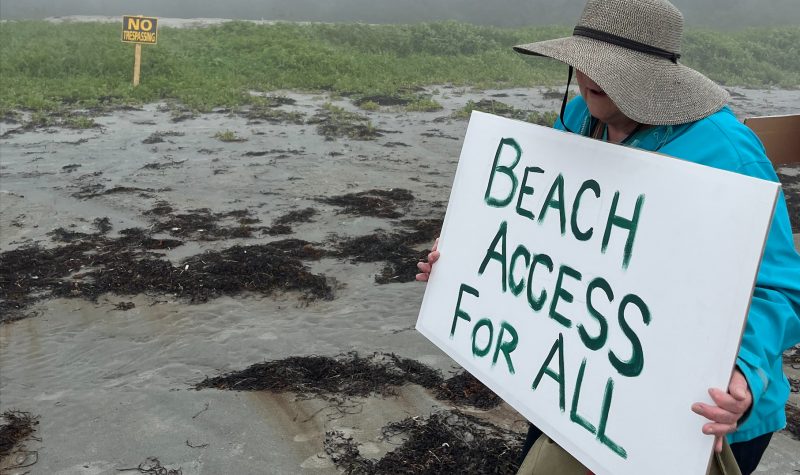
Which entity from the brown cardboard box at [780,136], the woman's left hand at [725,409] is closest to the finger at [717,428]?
the woman's left hand at [725,409]

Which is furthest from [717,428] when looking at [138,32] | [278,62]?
[278,62]

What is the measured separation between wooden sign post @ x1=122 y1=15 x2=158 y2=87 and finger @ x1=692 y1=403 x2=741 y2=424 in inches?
674

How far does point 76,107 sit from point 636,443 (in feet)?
49.1

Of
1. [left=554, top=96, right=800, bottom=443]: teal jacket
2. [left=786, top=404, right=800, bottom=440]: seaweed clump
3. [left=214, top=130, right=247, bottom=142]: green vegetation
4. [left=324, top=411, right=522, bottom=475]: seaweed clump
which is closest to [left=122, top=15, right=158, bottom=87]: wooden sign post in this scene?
[left=214, top=130, right=247, bottom=142]: green vegetation

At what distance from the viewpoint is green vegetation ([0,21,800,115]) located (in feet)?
52.8

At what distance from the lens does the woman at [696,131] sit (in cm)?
148

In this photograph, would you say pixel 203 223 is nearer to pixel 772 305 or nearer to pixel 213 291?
pixel 213 291

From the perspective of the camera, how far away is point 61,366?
479 centimetres

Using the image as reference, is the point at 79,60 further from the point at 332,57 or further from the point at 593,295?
the point at 593,295

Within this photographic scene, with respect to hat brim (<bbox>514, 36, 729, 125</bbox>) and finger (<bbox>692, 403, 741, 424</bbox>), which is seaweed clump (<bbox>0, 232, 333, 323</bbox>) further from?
finger (<bbox>692, 403, 741, 424</bbox>)

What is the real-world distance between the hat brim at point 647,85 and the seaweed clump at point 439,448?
213 cm

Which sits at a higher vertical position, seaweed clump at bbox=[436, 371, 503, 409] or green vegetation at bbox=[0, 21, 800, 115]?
green vegetation at bbox=[0, 21, 800, 115]

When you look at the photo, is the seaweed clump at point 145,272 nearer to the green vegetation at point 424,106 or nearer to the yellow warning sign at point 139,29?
the green vegetation at point 424,106

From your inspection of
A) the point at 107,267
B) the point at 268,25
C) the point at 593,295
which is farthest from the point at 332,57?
the point at 593,295
